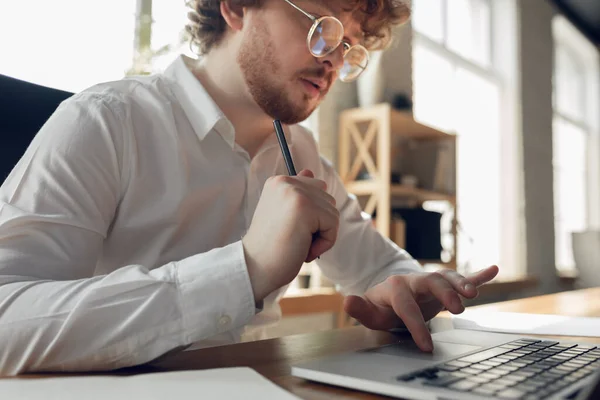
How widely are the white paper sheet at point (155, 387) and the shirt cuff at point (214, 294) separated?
0.28ft

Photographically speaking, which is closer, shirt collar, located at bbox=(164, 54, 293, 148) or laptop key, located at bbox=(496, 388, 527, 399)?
laptop key, located at bbox=(496, 388, 527, 399)

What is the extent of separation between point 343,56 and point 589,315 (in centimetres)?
68

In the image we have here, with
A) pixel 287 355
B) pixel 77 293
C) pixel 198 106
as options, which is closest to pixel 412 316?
pixel 287 355

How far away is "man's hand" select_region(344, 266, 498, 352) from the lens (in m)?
0.71

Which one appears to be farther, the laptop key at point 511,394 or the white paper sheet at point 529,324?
the white paper sheet at point 529,324

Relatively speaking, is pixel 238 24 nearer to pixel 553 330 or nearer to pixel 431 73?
pixel 553 330

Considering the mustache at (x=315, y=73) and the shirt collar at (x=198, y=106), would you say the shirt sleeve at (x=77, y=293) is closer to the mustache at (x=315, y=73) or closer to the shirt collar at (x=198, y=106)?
the shirt collar at (x=198, y=106)

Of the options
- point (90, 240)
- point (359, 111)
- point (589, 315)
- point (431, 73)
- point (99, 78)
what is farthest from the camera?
point (431, 73)

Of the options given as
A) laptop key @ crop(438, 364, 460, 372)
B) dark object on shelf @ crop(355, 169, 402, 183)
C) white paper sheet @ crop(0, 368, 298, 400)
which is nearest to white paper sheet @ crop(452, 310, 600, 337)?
laptop key @ crop(438, 364, 460, 372)

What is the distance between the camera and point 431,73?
3.73 m

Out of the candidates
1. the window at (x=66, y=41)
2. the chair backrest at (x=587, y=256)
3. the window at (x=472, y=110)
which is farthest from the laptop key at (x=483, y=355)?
the chair backrest at (x=587, y=256)

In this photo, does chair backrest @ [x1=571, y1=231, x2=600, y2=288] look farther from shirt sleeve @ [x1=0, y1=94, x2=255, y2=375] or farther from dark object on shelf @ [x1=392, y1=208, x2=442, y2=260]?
shirt sleeve @ [x1=0, y1=94, x2=255, y2=375]

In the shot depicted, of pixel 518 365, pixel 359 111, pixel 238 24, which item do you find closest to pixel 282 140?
pixel 518 365

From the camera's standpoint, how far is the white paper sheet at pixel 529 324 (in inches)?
30.3
